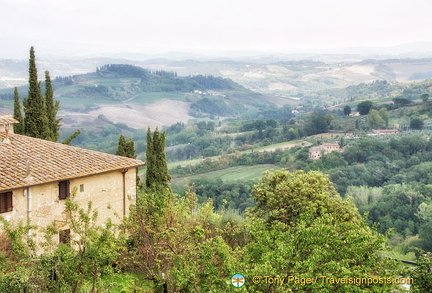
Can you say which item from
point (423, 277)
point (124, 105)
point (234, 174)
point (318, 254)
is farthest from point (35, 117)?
point (124, 105)

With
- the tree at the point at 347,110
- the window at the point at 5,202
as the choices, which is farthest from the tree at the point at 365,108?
the window at the point at 5,202

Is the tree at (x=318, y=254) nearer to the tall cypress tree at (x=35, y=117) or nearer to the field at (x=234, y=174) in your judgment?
the tall cypress tree at (x=35, y=117)

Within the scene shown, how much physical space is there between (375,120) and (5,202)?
81.7 metres

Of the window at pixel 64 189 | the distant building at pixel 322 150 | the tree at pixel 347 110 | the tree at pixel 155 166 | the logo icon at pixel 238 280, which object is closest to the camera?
the logo icon at pixel 238 280

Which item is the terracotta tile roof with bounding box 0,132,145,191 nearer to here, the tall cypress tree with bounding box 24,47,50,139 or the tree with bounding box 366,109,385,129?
the tall cypress tree with bounding box 24,47,50,139

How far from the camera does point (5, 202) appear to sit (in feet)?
40.3

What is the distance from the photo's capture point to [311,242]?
11.2m

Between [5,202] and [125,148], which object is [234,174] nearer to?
[125,148]

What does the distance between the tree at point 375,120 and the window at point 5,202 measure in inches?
3189

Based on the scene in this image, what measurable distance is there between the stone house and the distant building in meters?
58.6

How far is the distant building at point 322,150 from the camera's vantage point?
72.6 meters

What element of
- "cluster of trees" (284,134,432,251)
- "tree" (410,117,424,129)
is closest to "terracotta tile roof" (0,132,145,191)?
"cluster of trees" (284,134,432,251)

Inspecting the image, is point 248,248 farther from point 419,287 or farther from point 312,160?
point 312,160

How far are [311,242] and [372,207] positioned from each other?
39.1 m
